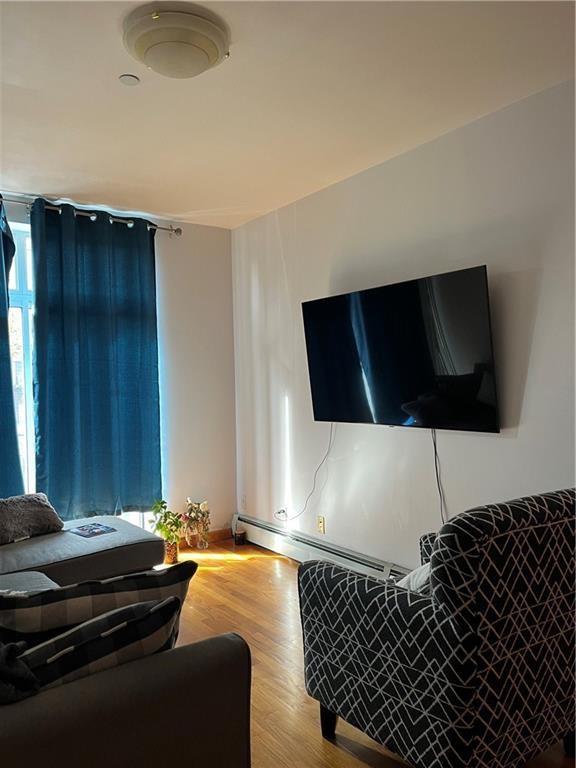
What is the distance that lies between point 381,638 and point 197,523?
3071 millimetres

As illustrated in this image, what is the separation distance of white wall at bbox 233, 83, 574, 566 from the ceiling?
0.20 metres

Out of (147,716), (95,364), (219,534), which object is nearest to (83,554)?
(95,364)

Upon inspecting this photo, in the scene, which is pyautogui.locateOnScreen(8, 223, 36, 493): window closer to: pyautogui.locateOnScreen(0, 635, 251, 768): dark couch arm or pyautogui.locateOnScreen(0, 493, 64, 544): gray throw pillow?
pyautogui.locateOnScreen(0, 493, 64, 544): gray throw pillow

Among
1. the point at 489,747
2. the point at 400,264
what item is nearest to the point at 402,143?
the point at 400,264

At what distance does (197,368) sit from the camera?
504cm

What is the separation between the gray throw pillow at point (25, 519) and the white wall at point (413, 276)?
68.7 inches

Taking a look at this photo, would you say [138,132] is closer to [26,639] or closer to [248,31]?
[248,31]

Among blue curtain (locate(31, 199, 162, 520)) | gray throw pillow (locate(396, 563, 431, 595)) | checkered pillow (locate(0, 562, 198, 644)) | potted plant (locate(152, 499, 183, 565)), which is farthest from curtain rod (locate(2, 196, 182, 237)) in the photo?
gray throw pillow (locate(396, 563, 431, 595))

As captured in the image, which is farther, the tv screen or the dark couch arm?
the tv screen

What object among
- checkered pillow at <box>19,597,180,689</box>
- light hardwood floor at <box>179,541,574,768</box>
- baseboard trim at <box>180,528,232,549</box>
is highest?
checkered pillow at <box>19,597,180,689</box>

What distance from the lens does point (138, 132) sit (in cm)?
312

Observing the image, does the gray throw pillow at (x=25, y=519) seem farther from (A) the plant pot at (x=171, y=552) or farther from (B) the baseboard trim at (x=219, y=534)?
(B) the baseboard trim at (x=219, y=534)

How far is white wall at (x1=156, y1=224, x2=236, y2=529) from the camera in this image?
16.0 ft

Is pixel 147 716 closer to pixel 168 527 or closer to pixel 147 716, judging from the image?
pixel 147 716
